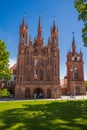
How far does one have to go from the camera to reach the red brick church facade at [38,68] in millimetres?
61469

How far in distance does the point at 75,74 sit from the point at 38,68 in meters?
21.7

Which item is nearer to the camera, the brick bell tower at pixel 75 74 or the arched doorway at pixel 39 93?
the arched doorway at pixel 39 93

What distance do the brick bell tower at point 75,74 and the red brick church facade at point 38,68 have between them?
12610 millimetres

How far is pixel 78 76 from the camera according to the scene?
78.4 m

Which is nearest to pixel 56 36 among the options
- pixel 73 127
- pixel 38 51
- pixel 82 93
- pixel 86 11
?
pixel 38 51

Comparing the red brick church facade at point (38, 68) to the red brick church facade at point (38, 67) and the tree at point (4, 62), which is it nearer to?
the red brick church facade at point (38, 67)

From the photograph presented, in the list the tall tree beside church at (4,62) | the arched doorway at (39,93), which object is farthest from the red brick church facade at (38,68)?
the tall tree beside church at (4,62)

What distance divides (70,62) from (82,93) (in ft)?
47.4

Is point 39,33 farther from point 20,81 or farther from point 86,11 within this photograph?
point 86,11

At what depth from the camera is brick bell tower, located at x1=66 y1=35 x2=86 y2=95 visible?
250 ft

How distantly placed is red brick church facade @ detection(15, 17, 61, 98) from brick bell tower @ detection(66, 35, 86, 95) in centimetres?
1261

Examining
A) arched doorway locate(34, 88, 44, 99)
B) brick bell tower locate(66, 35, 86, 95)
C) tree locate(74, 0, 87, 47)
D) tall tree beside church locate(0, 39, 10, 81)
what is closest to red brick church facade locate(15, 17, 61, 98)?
arched doorway locate(34, 88, 44, 99)

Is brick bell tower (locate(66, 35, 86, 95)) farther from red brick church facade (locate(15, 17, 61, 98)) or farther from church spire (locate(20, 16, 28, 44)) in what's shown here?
church spire (locate(20, 16, 28, 44))

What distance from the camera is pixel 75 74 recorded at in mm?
78688
